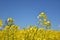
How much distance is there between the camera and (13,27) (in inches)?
268

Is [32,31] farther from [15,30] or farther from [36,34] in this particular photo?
[15,30]

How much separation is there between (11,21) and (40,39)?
69.9 inches

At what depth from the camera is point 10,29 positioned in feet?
22.1

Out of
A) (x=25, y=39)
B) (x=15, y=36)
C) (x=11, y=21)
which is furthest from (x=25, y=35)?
(x=11, y=21)

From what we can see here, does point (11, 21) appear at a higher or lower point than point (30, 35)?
higher

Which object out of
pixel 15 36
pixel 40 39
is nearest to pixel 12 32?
pixel 15 36

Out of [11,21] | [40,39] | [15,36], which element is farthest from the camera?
[11,21]

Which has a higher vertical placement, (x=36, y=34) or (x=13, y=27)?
(x=13, y=27)

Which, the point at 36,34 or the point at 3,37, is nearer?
the point at 36,34

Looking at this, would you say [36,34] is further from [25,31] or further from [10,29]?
[10,29]

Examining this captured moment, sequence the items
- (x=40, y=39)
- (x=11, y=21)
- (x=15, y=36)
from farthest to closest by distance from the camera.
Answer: (x=11, y=21)
(x=15, y=36)
(x=40, y=39)

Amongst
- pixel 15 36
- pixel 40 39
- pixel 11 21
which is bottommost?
pixel 40 39

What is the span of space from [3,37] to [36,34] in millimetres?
1195

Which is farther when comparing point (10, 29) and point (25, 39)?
point (10, 29)
